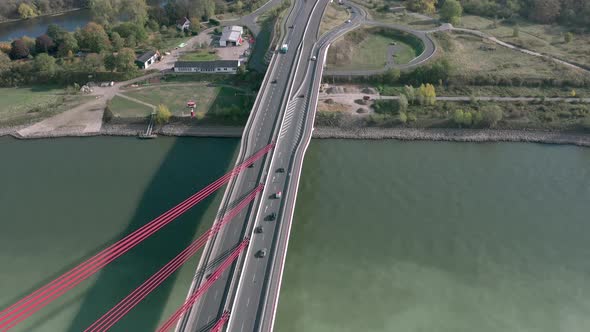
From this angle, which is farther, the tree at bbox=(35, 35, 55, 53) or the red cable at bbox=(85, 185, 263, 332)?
the tree at bbox=(35, 35, 55, 53)

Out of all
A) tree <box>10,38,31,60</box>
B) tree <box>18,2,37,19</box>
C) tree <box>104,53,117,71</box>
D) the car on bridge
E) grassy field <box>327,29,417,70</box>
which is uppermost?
tree <box>18,2,37,19</box>

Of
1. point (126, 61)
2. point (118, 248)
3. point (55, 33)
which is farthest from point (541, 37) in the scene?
point (55, 33)

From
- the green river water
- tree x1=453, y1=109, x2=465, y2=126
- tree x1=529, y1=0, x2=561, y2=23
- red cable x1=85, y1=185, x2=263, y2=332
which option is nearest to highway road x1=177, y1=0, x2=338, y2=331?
→ red cable x1=85, y1=185, x2=263, y2=332

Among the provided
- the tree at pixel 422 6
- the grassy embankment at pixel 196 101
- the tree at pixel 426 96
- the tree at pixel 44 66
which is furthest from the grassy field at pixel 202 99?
the tree at pixel 422 6

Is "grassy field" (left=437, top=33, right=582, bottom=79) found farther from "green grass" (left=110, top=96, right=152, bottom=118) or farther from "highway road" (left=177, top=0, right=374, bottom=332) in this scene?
"green grass" (left=110, top=96, right=152, bottom=118)

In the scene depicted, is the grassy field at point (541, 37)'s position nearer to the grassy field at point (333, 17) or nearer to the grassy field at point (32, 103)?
the grassy field at point (333, 17)

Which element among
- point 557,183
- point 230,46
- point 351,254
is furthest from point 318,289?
point 230,46
